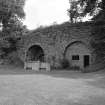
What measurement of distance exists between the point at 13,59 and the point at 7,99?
18.8 m

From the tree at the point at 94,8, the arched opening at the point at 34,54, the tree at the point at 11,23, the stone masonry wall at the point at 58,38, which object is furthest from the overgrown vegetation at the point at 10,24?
the tree at the point at 94,8

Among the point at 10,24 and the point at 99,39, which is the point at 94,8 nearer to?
the point at 99,39

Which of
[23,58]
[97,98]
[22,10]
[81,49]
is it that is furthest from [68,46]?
[97,98]

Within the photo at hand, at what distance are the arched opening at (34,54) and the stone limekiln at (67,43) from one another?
137cm

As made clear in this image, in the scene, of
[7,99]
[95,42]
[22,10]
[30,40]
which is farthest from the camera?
[22,10]

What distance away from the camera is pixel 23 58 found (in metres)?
22.8

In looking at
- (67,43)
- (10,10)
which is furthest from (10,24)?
(67,43)

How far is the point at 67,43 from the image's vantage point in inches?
760

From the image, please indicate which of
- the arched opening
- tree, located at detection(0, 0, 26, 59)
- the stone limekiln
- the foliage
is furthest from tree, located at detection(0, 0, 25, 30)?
the foliage

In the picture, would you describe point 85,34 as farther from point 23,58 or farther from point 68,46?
point 23,58

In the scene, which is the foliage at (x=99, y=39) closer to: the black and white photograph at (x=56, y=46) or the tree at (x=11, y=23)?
the black and white photograph at (x=56, y=46)

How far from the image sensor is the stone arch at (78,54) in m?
18.5

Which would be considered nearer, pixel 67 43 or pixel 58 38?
pixel 67 43

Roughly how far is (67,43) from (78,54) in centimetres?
185
